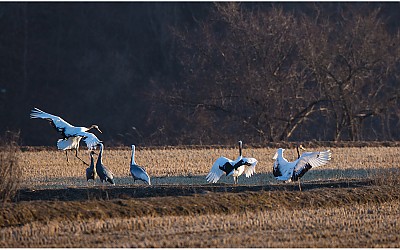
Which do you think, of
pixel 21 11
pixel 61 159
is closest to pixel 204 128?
pixel 61 159

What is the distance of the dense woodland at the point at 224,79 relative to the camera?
32281 millimetres

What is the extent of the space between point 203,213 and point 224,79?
20.0 meters

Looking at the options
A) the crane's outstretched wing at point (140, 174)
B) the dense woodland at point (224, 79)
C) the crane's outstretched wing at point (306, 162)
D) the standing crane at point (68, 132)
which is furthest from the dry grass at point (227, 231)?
the dense woodland at point (224, 79)

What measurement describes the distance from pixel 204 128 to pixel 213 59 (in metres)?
2.53

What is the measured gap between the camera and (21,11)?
48.2 metres

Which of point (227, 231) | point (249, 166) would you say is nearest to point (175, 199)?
point (227, 231)

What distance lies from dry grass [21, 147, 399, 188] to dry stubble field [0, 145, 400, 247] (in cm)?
9

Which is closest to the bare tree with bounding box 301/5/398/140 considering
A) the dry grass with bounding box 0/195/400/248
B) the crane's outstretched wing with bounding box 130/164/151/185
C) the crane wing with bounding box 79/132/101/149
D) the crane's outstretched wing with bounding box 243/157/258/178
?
the crane wing with bounding box 79/132/101/149

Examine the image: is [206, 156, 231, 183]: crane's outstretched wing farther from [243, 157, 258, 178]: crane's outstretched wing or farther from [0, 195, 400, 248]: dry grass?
[0, 195, 400, 248]: dry grass

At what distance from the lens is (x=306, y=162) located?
15930mm

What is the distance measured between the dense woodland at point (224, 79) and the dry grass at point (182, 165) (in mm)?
6395

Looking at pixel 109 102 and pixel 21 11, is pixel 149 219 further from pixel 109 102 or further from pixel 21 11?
pixel 21 11

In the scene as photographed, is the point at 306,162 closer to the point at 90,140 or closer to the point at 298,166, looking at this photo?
the point at 298,166

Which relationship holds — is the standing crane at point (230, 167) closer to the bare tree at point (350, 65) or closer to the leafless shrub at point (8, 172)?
the leafless shrub at point (8, 172)
